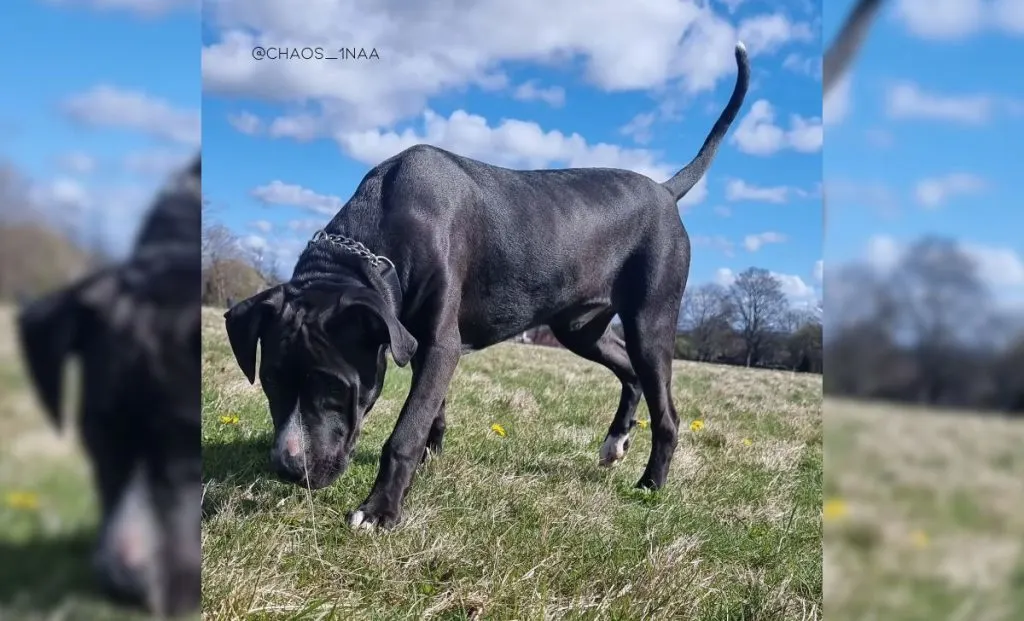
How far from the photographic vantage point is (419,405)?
3053 millimetres

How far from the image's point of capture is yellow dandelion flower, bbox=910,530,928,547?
112 cm

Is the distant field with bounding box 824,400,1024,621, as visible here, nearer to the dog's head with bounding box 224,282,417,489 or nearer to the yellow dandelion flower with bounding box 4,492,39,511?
the yellow dandelion flower with bounding box 4,492,39,511

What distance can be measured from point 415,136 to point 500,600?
1733 millimetres

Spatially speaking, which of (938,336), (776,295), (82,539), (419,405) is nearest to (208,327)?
(419,405)

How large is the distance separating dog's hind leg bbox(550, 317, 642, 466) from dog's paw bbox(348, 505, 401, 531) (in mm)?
1523

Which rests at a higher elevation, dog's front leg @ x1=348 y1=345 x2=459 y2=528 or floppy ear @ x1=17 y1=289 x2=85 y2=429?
floppy ear @ x1=17 y1=289 x2=85 y2=429

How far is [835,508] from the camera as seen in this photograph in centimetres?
127

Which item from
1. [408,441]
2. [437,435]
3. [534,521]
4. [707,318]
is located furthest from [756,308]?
[437,435]

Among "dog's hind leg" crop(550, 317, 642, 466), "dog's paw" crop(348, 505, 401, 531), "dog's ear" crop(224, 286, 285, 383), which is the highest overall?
"dog's ear" crop(224, 286, 285, 383)

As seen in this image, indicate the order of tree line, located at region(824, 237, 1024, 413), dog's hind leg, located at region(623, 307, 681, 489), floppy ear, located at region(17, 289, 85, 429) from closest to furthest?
floppy ear, located at region(17, 289, 85, 429) → tree line, located at region(824, 237, 1024, 413) → dog's hind leg, located at region(623, 307, 681, 489)

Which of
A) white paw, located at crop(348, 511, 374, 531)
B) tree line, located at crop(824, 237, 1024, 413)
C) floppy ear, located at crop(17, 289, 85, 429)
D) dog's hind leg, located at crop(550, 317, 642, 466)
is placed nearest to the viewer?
floppy ear, located at crop(17, 289, 85, 429)

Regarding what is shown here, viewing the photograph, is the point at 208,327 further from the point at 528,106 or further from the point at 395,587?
the point at 528,106

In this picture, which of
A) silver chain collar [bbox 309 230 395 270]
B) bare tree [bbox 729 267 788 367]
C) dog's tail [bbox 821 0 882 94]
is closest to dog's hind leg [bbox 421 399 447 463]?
silver chain collar [bbox 309 230 395 270]

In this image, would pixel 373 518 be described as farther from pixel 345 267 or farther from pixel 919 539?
pixel 919 539
